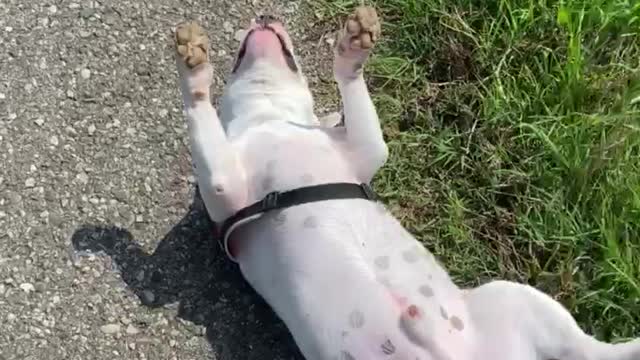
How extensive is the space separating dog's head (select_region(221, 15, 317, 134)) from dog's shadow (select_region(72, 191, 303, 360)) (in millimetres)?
422

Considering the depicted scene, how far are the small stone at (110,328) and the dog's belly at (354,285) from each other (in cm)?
48

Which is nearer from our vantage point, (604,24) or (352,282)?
(352,282)

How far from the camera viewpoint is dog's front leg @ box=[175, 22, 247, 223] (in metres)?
3.24

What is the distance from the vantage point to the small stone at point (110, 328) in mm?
3482

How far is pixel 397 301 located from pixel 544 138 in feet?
2.73

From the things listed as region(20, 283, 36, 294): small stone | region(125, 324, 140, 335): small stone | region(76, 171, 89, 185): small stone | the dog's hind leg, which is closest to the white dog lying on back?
the dog's hind leg

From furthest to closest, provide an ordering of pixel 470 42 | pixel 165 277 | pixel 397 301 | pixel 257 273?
pixel 470 42 < pixel 165 277 < pixel 257 273 < pixel 397 301

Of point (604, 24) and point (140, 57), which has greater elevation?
point (604, 24)

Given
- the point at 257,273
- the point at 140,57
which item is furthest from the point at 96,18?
the point at 257,273

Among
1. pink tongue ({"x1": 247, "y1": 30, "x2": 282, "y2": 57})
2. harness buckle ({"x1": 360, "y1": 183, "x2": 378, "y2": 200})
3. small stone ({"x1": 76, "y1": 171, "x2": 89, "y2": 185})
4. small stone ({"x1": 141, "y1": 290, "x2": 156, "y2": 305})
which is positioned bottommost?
small stone ({"x1": 141, "y1": 290, "x2": 156, "y2": 305})

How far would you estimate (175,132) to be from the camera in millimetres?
3773

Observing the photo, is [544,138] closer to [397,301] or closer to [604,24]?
[604,24]

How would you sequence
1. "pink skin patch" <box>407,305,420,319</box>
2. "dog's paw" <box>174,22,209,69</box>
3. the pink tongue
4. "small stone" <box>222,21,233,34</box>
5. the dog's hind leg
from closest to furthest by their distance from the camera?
1. "pink skin patch" <box>407,305,420,319</box>
2. the dog's hind leg
3. "dog's paw" <box>174,22,209,69</box>
4. the pink tongue
5. "small stone" <box>222,21,233,34</box>

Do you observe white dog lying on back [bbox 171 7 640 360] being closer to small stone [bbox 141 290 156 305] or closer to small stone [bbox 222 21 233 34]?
small stone [bbox 141 290 156 305]
